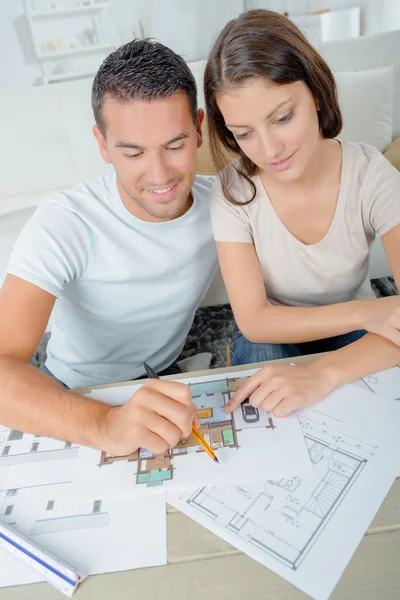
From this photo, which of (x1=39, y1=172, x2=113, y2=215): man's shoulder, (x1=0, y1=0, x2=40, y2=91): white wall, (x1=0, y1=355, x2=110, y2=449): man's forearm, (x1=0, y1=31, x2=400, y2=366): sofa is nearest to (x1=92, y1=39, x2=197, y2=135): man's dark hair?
(x1=39, y1=172, x2=113, y2=215): man's shoulder

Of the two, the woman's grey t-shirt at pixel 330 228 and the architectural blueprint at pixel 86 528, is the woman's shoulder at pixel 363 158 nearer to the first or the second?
the woman's grey t-shirt at pixel 330 228

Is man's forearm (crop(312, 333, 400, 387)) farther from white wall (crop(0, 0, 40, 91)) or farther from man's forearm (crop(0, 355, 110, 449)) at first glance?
white wall (crop(0, 0, 40, 91))

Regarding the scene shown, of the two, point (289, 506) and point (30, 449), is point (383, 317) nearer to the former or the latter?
point (289, 506)

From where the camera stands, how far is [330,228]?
1.08m

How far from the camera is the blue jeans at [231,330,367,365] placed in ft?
3.54

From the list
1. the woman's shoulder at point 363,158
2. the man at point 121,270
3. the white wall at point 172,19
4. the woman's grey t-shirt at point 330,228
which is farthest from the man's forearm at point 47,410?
the white wall at point 172,19

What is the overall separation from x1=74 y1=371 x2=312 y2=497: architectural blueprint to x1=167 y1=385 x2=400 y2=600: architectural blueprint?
2 cm

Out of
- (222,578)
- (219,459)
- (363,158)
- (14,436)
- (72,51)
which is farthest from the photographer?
(72,51)

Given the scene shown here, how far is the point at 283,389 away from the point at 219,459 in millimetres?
152

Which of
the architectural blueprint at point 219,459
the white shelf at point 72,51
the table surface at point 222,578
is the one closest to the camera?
the table surface at point 222,578

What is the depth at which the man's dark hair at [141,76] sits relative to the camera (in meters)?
0.93

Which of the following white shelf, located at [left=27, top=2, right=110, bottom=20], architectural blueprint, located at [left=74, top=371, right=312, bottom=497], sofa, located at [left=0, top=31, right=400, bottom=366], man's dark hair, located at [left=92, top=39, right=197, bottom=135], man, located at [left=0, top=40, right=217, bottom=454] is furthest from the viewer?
white shelf, located at [left=27, top=2, right=110, bottom=20]

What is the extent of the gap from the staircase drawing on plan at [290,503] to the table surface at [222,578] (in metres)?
0.03

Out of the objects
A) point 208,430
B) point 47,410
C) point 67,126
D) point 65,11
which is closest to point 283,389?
point 208,430
